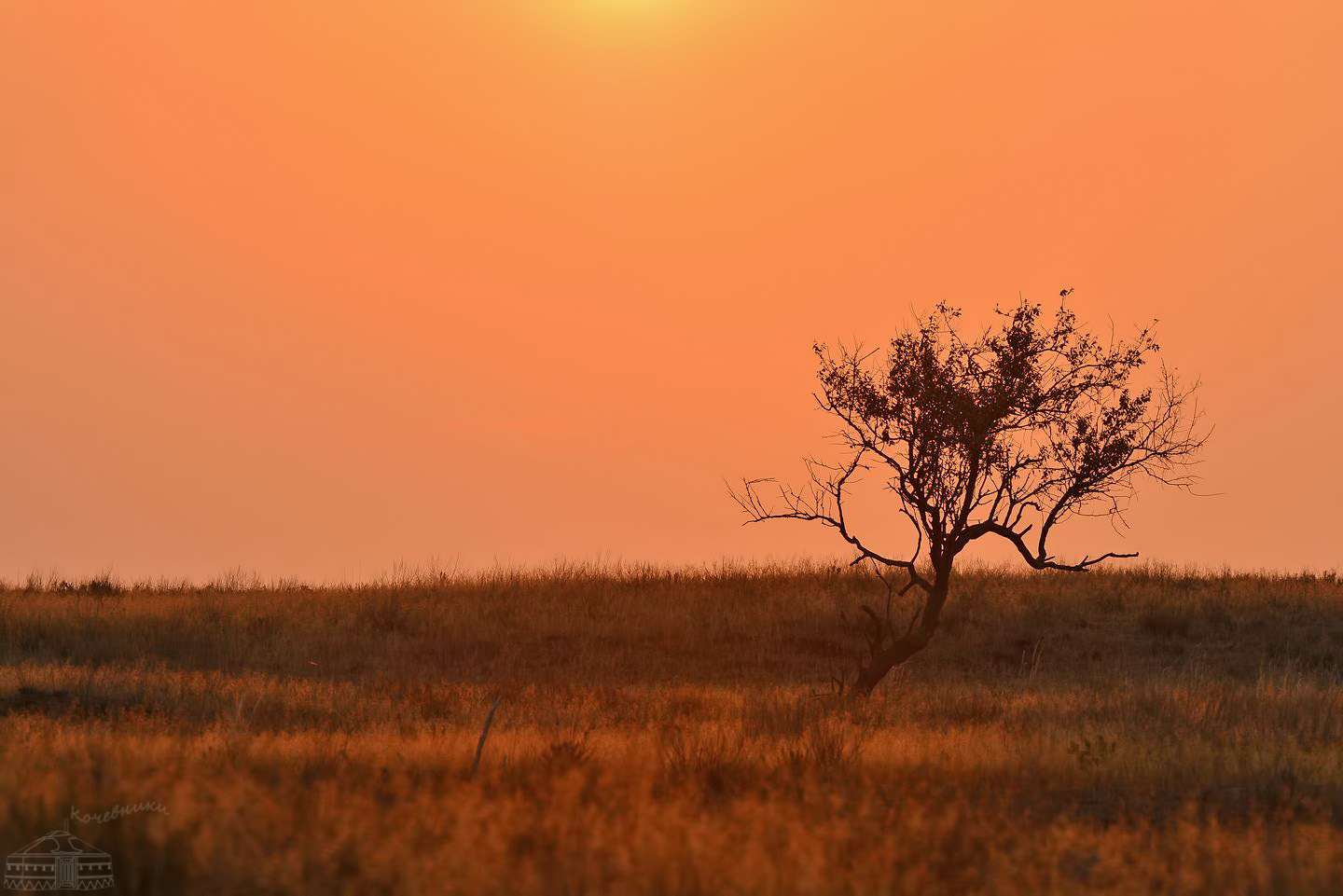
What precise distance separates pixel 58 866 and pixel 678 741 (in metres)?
6.89

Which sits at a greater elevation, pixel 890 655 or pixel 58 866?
pixel 890 655

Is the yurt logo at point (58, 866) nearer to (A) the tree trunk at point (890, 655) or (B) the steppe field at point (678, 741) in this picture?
(B) the steppe field at point (678, 741)

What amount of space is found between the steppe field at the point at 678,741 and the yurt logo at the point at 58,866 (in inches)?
5.7

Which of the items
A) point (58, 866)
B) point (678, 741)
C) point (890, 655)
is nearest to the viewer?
point (58, 866)

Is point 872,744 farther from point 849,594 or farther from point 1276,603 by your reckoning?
point 1276,603

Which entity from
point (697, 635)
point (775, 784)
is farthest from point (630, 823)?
point (697, 635)

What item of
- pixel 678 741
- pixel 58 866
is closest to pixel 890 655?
pixel 678 741

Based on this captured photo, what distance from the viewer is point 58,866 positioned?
7488 mm

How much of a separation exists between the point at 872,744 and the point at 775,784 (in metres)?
2.56

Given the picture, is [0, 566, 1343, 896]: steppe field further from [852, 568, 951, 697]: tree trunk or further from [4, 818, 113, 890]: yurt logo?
[852, 568, 951, 697]: tree trunk

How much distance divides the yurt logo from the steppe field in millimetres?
145

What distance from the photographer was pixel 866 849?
8.07 meters

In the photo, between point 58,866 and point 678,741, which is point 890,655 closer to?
point 678,741

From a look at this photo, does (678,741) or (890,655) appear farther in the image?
(890,655)
